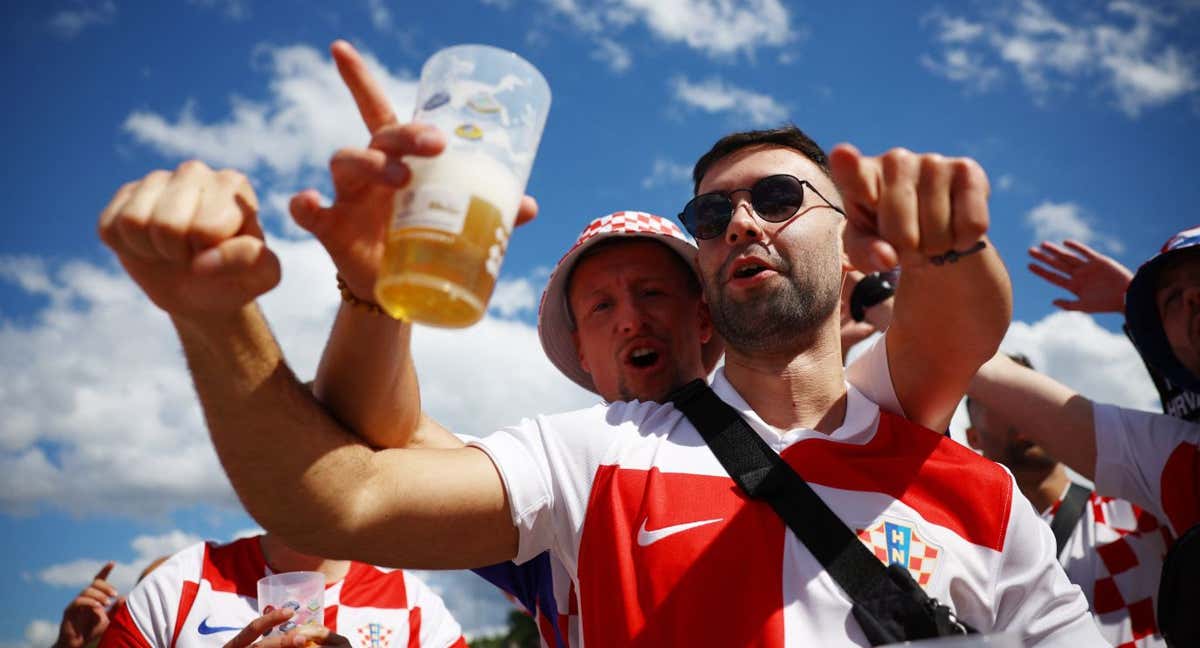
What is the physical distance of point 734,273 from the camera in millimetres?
3045

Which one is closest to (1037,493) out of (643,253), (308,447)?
(643,253)

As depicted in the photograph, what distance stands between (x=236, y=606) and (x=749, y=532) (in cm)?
262

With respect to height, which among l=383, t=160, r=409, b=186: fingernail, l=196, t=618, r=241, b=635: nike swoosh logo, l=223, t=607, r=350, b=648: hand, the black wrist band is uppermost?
the black wrist band

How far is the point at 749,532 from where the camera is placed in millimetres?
2312

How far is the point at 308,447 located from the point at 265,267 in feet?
1.36

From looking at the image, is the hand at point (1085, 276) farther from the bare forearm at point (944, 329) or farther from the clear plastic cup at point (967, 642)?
the clear plastic cup at point (967, 642)

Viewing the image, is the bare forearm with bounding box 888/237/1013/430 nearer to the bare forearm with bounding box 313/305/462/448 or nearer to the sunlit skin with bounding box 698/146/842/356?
the sunlit skin with bounding box 698/146/842/356

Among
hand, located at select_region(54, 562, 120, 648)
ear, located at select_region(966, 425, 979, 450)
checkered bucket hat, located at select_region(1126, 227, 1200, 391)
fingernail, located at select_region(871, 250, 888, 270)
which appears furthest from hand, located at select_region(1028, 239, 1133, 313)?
hand, located at select_region(54, 562, 120, 648)

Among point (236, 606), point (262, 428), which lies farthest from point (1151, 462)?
point (236, 606)

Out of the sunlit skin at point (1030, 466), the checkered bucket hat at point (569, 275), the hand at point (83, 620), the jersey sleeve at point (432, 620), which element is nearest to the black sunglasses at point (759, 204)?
the checkered bucket hat at point (569, 275)

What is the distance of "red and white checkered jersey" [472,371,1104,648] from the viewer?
7.22 feet

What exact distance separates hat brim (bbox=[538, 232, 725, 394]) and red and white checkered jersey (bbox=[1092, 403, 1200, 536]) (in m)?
1.80

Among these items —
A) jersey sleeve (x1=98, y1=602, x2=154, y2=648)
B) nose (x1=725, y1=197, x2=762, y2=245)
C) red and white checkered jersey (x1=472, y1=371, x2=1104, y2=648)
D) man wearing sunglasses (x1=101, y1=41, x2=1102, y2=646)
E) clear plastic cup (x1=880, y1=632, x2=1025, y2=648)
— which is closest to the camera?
clear plastic cup (x1=880, y1=632, x2=1025, y2=648)

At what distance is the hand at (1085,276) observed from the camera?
4645 millimetres
